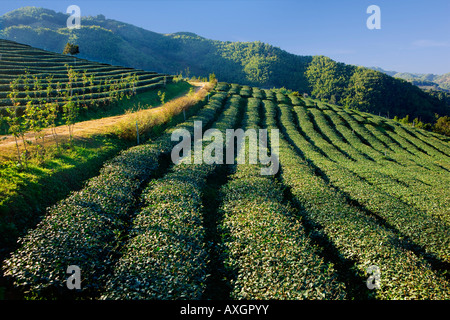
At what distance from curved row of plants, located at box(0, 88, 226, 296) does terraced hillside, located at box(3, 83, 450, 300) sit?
5cm

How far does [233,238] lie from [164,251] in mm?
4022

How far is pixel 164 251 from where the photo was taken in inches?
451

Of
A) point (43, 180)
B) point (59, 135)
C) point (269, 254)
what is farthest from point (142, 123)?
point (269, 254)

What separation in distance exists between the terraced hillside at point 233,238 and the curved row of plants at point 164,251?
59 mm

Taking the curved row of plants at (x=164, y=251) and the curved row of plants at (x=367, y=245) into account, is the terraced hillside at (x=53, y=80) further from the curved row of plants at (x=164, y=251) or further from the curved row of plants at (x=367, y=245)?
the curved row of plants at (x=367, y=245)

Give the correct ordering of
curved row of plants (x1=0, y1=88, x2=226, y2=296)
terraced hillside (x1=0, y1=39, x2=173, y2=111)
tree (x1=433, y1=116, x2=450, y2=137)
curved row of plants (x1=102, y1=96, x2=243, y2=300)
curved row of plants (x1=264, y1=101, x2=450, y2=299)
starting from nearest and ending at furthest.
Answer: curved row of plants (x1=102, y1=96, x2=243, y2=300) → curved row of plants (x1=0, y1=88, x2=226, y2=296) → curved row of plants (x1=264, y1=101, x2=450, y2=299) → terraced hillside (x1=0, y1=39, x2=173, y2=111) → tree (x1=433, y1=116, x2=450, y2=137)

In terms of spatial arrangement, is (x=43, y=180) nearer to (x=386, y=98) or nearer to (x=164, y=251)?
(x=164, y=251)

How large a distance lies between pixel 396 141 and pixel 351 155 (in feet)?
87.7

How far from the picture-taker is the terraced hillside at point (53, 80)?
40.7 m

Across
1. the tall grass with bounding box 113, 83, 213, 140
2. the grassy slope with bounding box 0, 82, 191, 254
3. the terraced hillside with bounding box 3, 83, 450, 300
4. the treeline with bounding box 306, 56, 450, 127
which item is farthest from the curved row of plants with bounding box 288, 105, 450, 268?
the treeline with bounding box 306, 56, 450, 127

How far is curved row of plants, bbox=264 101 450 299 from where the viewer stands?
1037cm

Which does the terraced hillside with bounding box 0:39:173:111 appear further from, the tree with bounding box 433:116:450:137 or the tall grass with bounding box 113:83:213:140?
the tree with bounding box 433:116:450:137
